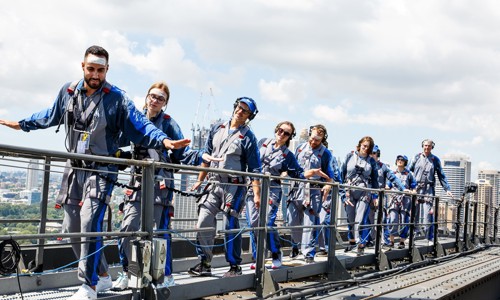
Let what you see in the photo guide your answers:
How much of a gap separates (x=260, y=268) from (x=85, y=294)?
6.97ft

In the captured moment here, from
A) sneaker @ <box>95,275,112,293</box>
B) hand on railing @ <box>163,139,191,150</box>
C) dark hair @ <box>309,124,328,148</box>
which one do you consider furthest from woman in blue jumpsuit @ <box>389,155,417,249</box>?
hand on railing @ <box>163,139,191,150</box>

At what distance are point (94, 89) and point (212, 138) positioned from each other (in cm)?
238

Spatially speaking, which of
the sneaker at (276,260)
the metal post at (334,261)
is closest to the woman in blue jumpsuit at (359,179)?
the metal post at (334,261)

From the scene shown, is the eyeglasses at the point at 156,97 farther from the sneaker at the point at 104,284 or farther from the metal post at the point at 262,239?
the sneaker at the point at 104,284

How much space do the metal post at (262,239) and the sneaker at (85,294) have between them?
6.42 ft

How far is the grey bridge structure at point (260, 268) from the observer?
518 cm

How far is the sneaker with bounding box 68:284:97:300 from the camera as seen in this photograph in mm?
5356

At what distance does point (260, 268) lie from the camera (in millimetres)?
7074

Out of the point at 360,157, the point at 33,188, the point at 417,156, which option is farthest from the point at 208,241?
the point at 417,156

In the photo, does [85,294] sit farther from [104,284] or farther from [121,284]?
[121,284]

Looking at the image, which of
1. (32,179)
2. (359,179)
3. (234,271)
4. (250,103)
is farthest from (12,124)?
(359,179)

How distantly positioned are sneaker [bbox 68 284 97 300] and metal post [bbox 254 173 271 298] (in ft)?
6.42

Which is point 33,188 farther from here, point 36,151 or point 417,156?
point 417,156

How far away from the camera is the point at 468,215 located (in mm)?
15469
